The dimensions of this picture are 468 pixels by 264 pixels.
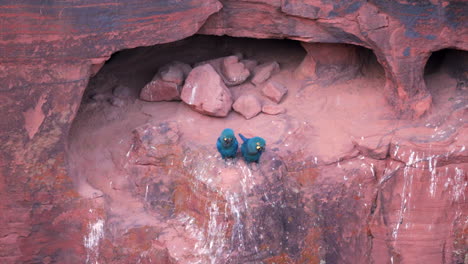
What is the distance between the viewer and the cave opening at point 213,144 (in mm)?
6336

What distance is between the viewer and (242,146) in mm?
6328

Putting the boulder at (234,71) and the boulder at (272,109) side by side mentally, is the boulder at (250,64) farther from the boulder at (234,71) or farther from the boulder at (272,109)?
the boulder at (272,109)

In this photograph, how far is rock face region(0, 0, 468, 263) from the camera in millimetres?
6141

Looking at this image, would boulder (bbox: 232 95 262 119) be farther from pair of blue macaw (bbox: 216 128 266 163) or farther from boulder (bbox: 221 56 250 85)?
pair of blue macaw (bbox: 216 128 266 163)

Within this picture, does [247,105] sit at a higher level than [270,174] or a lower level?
higher

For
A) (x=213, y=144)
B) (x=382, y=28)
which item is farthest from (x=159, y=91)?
(x=382, y=28)

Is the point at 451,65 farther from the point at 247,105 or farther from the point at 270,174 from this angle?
the point at 270,174

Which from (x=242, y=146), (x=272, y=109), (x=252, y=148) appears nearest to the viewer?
(x=252, y=148)

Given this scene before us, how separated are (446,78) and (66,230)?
4500 millimetres

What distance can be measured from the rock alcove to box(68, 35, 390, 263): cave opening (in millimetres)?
12

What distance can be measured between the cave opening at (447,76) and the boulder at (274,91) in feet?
5.48

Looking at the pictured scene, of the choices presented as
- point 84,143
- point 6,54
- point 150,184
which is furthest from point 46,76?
point 150,184

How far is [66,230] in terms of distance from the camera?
661 cm

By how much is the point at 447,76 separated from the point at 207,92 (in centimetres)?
273
